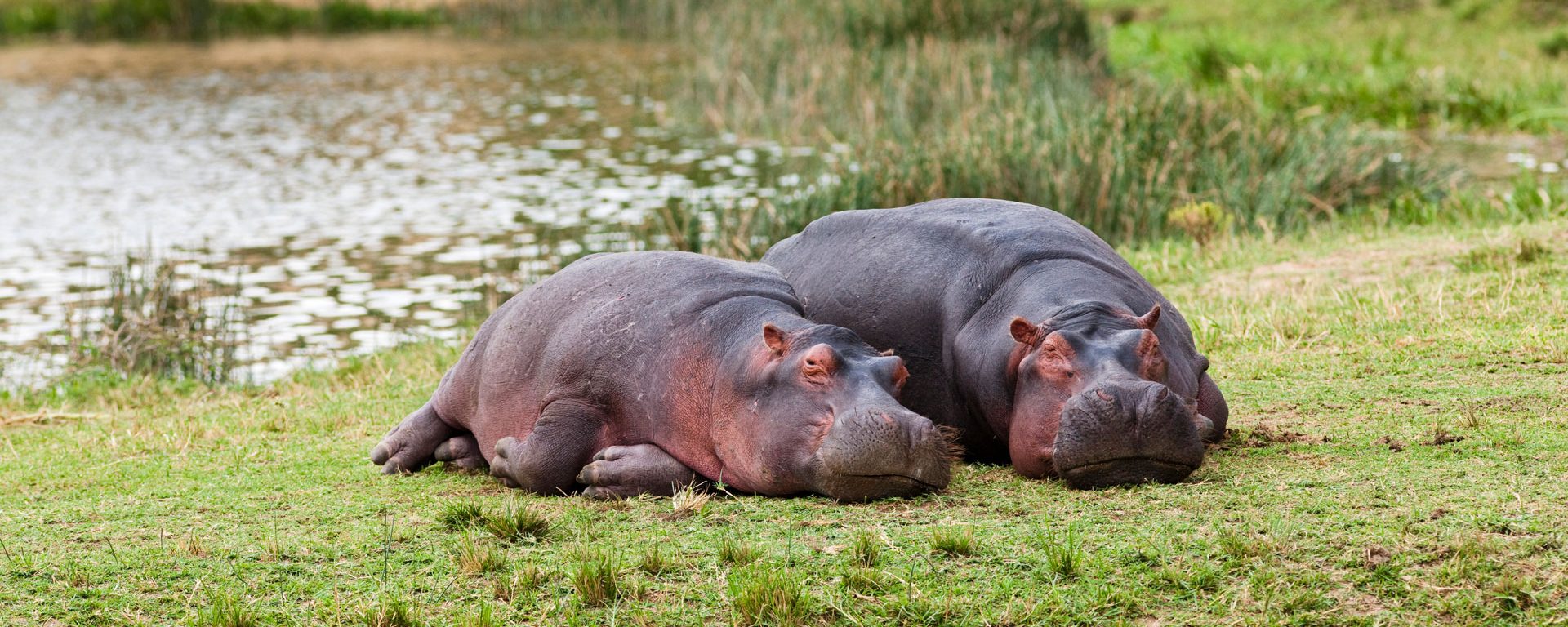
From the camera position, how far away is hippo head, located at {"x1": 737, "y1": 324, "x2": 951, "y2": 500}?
427cm

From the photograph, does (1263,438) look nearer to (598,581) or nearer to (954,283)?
(954,283)

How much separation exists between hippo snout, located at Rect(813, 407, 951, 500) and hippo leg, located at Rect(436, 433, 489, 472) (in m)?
1.62

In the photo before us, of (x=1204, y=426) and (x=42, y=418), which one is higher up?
(x=1204, y=426)

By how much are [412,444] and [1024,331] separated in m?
2.30

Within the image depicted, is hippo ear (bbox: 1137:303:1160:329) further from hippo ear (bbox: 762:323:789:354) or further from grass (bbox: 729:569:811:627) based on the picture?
grass (bbox: 729:569:811:627)

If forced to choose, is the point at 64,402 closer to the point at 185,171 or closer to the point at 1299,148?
the point at 1299,148

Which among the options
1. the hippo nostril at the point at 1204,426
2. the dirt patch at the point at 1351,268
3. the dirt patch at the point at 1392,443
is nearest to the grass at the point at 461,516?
the hippo nostril at the point at 1204,426

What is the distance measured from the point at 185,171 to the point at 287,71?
10.7 meters

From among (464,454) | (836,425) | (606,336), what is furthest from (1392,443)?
(464,454)

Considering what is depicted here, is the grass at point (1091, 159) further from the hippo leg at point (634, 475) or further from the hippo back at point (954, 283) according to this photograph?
the hippo leg at point (634, 475)

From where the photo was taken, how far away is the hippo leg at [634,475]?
4.71 metres

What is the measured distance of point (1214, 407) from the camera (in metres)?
4.89

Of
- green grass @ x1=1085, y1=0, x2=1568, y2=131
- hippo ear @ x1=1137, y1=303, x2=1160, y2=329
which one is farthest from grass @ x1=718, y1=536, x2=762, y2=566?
green grass @ x1=1085, y1=0, x2=1568, y2=131

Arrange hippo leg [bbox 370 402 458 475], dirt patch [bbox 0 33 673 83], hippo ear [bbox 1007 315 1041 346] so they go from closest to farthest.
Result: hippo ear [bbox 1007 315 1041 346] → hippo leg [bbox 370 402 458 475] → dirt patch [bbox 0 33 673 83]
